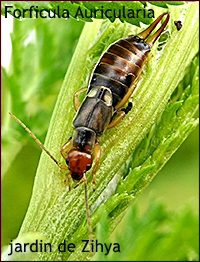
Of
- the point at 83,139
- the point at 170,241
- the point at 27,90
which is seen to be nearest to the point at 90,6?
the point at 83,139

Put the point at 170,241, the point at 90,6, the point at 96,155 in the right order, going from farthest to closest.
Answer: the point at 96,155
the point at 90,6
the point at 170,241

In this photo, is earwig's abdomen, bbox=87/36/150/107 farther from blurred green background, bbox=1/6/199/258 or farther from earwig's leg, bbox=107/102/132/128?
blurred green background, bbox=1/6/199/258

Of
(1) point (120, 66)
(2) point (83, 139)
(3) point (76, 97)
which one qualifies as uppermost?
(1) point (120, 66)

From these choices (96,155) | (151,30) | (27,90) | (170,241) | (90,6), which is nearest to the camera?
(170,241)

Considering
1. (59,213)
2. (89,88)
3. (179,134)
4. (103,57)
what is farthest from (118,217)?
(103,57)

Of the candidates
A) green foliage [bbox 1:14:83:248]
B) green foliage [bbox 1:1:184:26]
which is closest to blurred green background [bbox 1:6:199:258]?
green foliage [bbox 1:14:83:248]

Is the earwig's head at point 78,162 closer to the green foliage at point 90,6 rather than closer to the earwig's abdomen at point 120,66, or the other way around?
the earwig's abdomen at point 120,66

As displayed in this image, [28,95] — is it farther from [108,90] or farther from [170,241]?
Result: [170,241]
